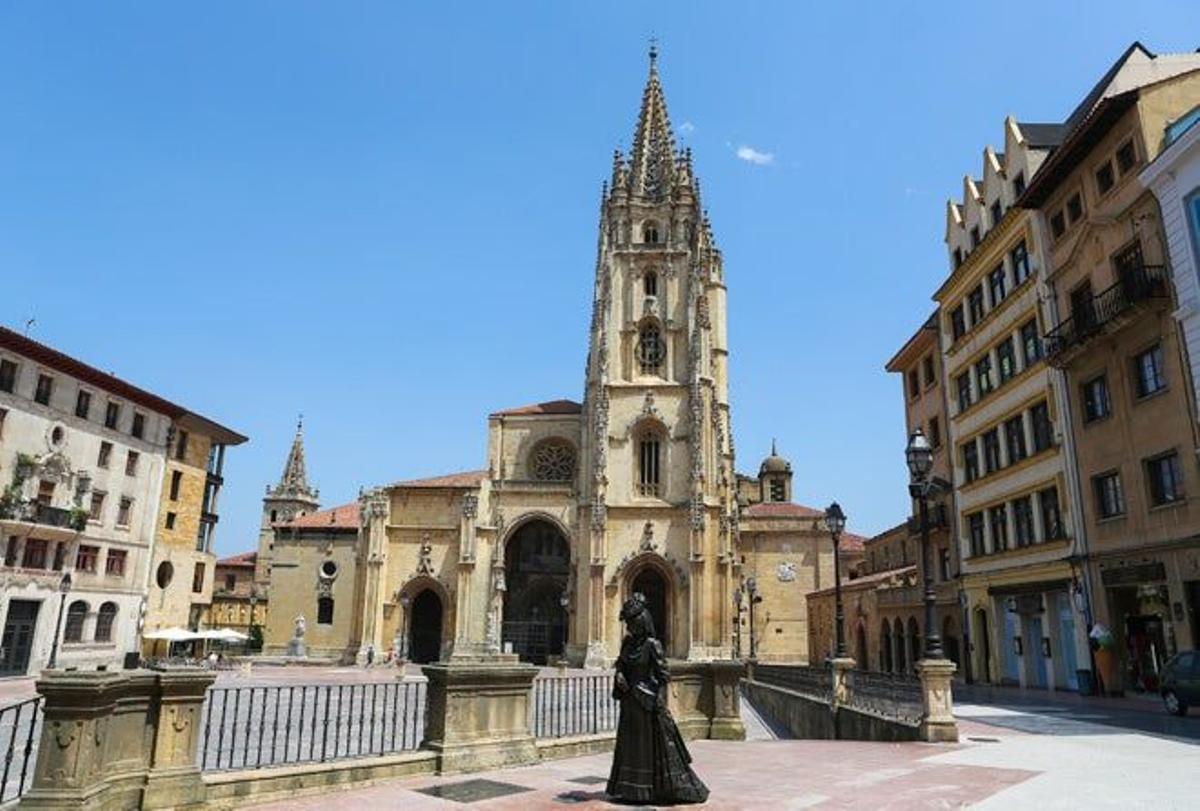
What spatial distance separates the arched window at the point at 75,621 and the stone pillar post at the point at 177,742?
35.1m

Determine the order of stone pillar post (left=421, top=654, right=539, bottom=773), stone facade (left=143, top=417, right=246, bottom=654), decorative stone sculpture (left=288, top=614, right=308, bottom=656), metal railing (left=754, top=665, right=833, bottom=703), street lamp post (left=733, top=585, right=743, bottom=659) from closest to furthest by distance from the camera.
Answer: stone pillar post (left=421, top=654, right=539, bottom=773) → metal railing (left=754, top=665, right=833, bottom=703) → stone facade (left=143, top=417, right=246, bottom=654) → decorative stone sculpture (left=288, top=614, right=308, bottom=656) → street lamp post (left=733, top=585, right=743, bottom=659)

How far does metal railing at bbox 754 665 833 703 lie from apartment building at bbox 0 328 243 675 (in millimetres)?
26780

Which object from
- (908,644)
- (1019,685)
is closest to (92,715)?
(1019,685)

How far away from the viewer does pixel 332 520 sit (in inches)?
2125

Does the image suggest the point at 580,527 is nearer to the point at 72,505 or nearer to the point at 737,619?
the point at 737,619

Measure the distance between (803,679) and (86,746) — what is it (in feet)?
72.2

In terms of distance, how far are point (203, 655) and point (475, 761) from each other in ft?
151

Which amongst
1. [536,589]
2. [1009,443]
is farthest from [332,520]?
[1009,443]

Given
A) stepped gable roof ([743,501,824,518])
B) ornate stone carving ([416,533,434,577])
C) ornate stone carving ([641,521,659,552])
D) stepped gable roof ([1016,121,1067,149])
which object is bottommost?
ornate stone carving ([416,533,434,577])

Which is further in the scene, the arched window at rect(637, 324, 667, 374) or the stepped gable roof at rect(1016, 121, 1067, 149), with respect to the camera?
the arched window at rect(637, 324, 667, 374)

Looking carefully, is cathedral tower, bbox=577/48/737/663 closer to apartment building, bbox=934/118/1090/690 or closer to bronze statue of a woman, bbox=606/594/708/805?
apartment building, bbox=934/118/1090/690

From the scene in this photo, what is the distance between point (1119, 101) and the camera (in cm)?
2103

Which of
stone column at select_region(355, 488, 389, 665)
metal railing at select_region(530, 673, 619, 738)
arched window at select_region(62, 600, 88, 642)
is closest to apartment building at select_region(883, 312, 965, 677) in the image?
metal railing at select_region(530, 673, 619, 738)

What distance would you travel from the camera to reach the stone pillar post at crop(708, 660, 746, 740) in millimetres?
13742
